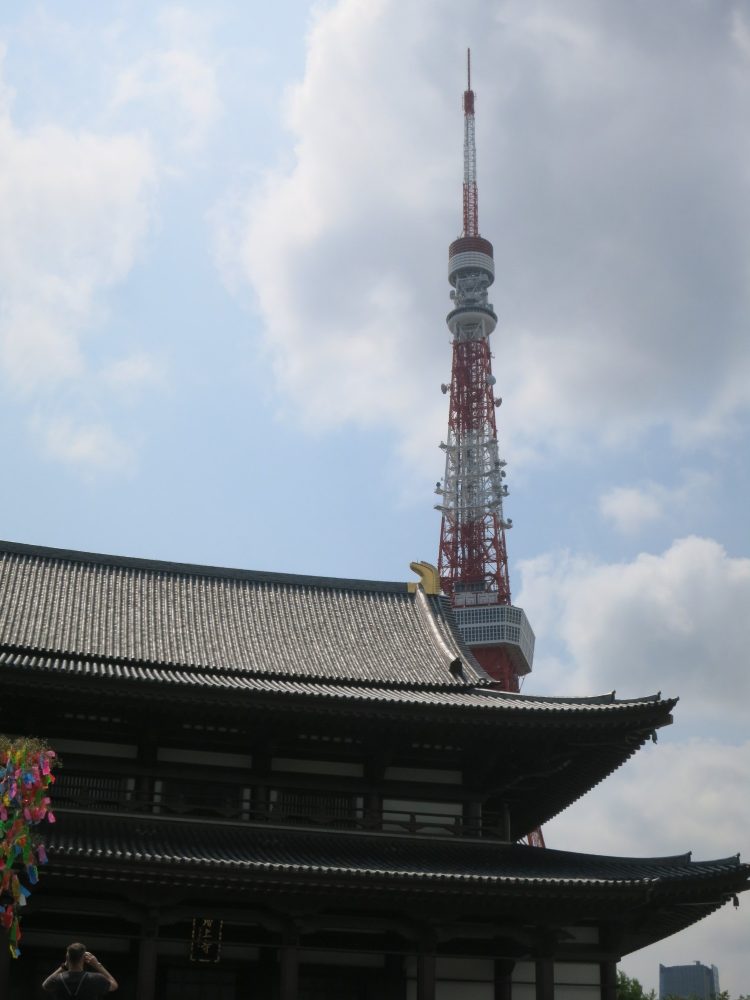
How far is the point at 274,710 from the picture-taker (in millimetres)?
22641

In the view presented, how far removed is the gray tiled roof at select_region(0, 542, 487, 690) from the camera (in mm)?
26969

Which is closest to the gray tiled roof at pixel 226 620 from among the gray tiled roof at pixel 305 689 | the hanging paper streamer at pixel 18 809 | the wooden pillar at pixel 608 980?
the gray tiled roof at pixel 305 689

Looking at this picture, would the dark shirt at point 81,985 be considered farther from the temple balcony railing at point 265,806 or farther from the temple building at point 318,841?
the temple balcony railing at point 265,806

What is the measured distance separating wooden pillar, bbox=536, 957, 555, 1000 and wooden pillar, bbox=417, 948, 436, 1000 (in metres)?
2.06

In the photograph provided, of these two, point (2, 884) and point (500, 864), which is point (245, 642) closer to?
point (500, 864)

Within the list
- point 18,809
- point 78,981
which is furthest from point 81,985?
point 18,809

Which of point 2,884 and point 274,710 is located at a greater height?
point 274,710

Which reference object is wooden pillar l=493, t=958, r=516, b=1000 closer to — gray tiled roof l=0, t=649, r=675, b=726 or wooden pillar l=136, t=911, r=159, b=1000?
gray tiled roof l=0, t=649, r=675, b=726

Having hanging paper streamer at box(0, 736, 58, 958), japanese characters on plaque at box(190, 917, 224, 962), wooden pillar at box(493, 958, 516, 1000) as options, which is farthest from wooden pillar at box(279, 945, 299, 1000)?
hanging paper streamer at box(0, 736, 58, 958)

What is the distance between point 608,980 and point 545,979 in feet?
6.77

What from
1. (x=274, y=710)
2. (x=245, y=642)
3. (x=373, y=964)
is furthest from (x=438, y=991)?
(x=245, y=642)

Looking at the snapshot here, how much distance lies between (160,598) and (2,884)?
650 inches

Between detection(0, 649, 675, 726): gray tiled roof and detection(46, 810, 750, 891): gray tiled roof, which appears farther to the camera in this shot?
detection(0, 649, 675, 726): gray tiled roof

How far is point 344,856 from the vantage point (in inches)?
867
